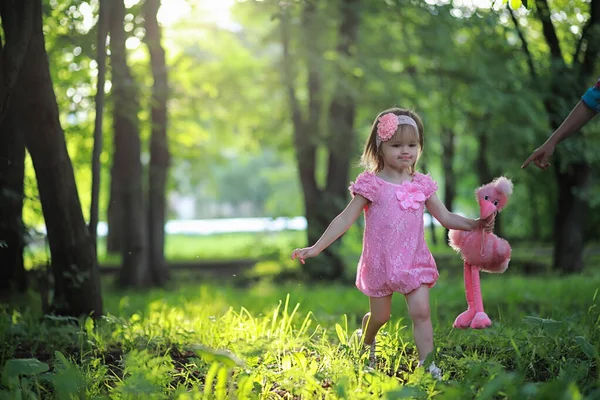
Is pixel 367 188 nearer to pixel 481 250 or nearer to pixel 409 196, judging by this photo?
pixel 409 196

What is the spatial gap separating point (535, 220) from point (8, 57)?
19.6 metres

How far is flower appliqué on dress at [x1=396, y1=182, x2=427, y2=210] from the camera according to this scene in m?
4.20

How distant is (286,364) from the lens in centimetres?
382

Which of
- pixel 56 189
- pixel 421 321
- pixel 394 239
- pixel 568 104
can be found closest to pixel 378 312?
pixel 421 321

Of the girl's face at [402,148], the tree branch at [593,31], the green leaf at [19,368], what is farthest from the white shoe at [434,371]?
the tree branch at [593,31]

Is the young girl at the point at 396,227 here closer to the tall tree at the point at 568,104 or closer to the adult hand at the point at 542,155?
the adult hand at the point at 542,155

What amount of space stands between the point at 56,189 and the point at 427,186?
2988 millimetres

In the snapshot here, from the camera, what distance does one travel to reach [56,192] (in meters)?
5.66

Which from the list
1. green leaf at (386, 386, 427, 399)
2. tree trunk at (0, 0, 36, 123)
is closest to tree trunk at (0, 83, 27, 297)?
tree trunk at (0, 0, 36, 123)

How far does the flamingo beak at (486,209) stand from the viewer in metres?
4.06

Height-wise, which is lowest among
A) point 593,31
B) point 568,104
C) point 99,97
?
point 99,97

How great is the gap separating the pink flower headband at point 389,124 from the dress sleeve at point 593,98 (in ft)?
3.68

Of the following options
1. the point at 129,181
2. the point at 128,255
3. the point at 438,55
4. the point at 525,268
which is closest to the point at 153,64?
the point at 129,181

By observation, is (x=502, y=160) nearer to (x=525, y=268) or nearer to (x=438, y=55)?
(x=525, y=268)
